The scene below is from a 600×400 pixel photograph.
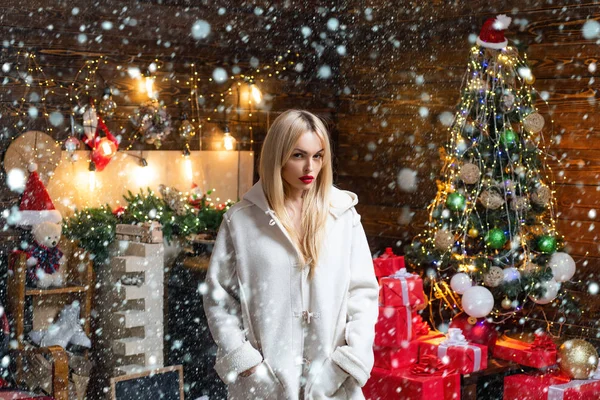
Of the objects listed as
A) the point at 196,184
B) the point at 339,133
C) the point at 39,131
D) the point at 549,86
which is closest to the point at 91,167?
the point at 39,131

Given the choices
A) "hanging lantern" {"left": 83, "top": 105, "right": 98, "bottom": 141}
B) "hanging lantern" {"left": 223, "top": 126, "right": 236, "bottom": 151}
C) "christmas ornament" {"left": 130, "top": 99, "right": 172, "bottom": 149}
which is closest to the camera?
"hanging lantern" {"left": 83, "top": 105, "right": 98, "bottom": 141}

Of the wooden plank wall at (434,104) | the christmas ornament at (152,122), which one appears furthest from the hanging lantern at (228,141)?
the wooden plank wall at (434,104)

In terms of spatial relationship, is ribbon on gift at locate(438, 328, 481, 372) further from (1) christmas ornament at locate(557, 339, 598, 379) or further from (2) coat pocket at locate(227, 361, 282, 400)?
(2) coat pocket at locate(227, 361, 282, 400)

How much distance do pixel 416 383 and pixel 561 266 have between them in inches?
37.9

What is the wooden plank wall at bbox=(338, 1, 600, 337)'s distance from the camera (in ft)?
15.2

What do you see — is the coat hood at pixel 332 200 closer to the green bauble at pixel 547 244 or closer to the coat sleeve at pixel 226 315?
the coat sleeve at pixel 226 315

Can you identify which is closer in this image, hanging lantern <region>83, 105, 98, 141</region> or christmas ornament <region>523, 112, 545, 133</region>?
christmas ornament <region>523, 112, 545, 133</region>

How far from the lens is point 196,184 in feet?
18.2

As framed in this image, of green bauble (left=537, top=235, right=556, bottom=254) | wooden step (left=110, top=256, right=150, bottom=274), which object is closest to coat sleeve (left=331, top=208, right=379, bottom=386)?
green bauble (left=537, top=235, right=556, bottom=254)

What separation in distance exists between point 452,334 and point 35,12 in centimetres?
290

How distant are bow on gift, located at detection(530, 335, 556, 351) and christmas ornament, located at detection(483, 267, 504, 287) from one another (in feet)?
1.20

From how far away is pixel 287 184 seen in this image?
8.81ft

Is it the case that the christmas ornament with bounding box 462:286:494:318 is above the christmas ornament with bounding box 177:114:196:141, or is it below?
below

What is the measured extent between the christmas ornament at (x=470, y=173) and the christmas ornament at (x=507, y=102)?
33 cm
